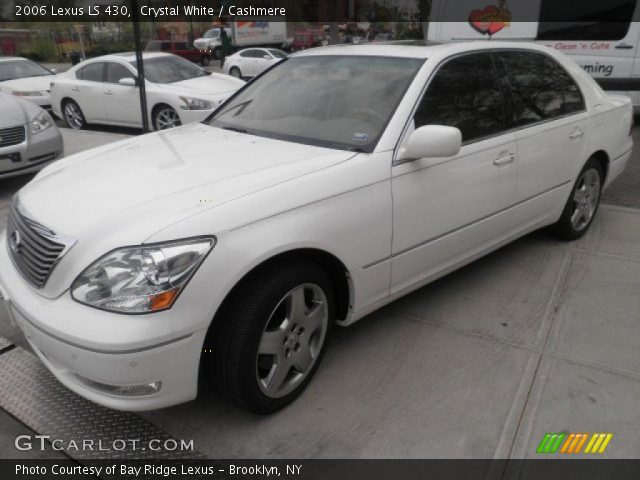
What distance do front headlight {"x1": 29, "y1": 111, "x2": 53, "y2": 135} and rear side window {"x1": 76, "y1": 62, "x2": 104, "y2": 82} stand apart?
404 cm

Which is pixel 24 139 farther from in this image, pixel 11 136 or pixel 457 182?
pixel 457 182

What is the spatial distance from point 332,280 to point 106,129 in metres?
9.29

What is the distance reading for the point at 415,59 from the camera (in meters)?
3.21

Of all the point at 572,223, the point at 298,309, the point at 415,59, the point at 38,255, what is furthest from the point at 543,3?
the point at 38,255

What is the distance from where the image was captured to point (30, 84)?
1141 cm

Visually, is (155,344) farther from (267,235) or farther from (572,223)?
(572,223)

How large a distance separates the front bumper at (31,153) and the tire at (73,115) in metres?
4.58

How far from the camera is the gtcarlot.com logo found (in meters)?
2.40

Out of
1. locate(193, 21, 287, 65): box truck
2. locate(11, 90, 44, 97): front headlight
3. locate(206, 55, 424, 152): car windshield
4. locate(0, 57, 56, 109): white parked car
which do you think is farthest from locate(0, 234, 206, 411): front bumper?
locate(193, 21, 287, 65): box truck

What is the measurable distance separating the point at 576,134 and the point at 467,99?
1.23 m

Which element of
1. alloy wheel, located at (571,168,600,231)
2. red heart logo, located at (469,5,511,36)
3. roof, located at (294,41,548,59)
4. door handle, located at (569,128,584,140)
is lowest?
alloy wheel, located at (571,168,600,231)

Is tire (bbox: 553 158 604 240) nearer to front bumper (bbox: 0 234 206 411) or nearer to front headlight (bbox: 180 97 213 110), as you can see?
front bumper (bbox: 0 234 206 411)

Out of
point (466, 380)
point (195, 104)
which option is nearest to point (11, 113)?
point (195, 104)

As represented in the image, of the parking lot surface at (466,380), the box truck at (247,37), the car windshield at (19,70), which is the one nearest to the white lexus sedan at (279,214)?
the parking lot surface at (466,380)
